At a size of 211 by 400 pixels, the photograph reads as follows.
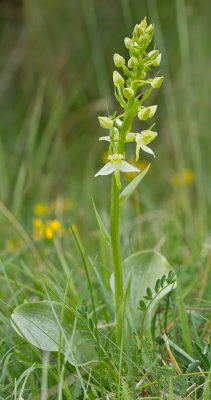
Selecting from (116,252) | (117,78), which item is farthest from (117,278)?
(117,78)

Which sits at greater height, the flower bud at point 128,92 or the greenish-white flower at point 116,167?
the flower bud at point 128,92

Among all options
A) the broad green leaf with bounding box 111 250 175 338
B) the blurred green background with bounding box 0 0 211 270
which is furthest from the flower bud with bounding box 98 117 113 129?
the blurred green background with bounding box 0 0 211 270

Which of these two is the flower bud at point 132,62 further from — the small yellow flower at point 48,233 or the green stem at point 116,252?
the small yellow flower at point 48,233

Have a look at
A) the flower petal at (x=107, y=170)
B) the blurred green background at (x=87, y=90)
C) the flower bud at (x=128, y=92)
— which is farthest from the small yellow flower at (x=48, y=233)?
the blurred green background at (x=87, y=90)

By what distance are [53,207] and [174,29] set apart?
176 centimetres

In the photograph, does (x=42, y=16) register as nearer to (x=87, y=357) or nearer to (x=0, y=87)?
(x=0, y=87)

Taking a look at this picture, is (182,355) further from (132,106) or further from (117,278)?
(132,106)

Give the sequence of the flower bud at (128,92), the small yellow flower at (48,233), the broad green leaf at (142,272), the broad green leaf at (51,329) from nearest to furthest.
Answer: the flower bud at (128,92) → the broad green leaf at (51,329) → the broad green leaf at (142,272) → the small yellow flower at (48,233)

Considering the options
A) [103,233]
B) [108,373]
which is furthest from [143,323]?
[103,233]

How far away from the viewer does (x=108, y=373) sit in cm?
112

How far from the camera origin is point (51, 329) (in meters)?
1.19

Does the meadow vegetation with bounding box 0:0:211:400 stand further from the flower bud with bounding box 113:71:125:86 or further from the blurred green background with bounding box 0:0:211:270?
the flower bud with bounding box 113:71:125:86

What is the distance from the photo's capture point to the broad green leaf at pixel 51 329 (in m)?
1.14

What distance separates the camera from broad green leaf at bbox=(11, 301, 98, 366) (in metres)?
1.14
